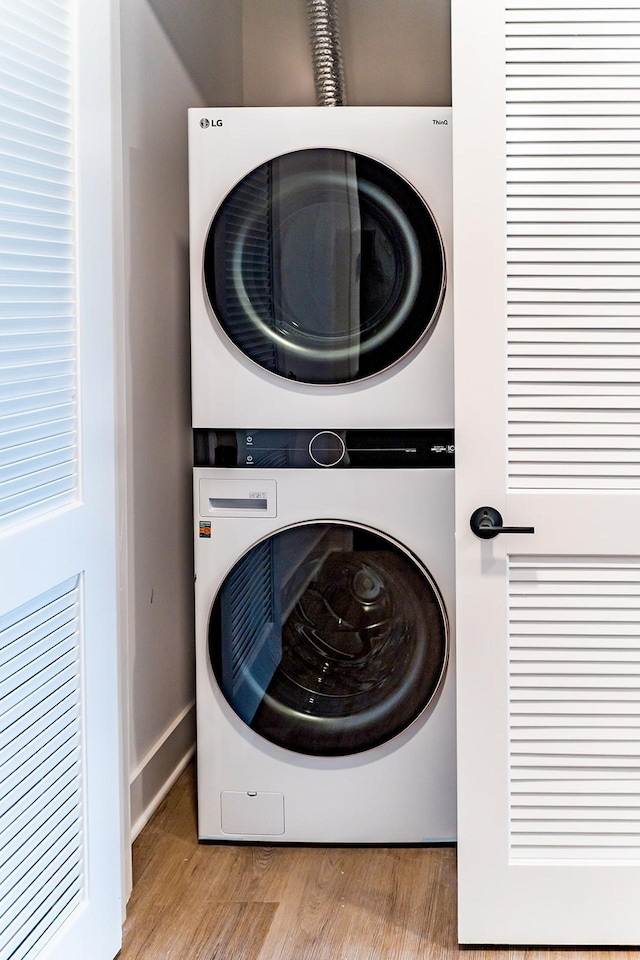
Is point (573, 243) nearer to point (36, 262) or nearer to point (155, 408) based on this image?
point (36, 262)

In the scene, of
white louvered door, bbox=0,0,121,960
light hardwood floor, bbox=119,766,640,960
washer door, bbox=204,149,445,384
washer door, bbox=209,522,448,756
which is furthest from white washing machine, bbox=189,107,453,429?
light hardwood floor, bbox=119,766,640,960

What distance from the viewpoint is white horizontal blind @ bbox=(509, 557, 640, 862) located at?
1.57 meters

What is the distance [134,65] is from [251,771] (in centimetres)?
170

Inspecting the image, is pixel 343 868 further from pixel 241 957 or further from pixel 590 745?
pixel 590 745

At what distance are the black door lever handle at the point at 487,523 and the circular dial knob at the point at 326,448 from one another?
1.47ft

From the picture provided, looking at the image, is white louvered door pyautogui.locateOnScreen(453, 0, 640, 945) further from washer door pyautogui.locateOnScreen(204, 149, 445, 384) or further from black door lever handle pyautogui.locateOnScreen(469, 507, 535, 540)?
washer door pyautogui.locateOnScreen(204, 149, 445, 384)

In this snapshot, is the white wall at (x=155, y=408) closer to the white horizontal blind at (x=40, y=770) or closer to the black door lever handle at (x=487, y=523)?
the white horizontal blind at (x=40, y=770)

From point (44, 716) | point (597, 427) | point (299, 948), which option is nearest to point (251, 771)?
point (299, 948)

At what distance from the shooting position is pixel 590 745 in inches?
62.2

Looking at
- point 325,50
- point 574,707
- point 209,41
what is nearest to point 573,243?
point 574,707

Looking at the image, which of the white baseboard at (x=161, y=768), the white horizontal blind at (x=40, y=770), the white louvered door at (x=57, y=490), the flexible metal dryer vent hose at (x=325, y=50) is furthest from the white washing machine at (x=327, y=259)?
the white baseboard at (x=161, y=768)

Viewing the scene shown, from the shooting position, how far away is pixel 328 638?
1.92m

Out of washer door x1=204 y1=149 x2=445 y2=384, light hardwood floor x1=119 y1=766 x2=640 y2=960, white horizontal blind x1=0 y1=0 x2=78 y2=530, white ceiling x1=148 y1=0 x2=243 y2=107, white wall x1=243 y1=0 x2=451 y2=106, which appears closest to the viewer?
white horizontal blind x1=0 y1=0 x2=78 y2=530

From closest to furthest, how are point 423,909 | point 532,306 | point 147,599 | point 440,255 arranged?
1. point 532,306
2. point 423,909
3. point 440,255
4. point 147,599
